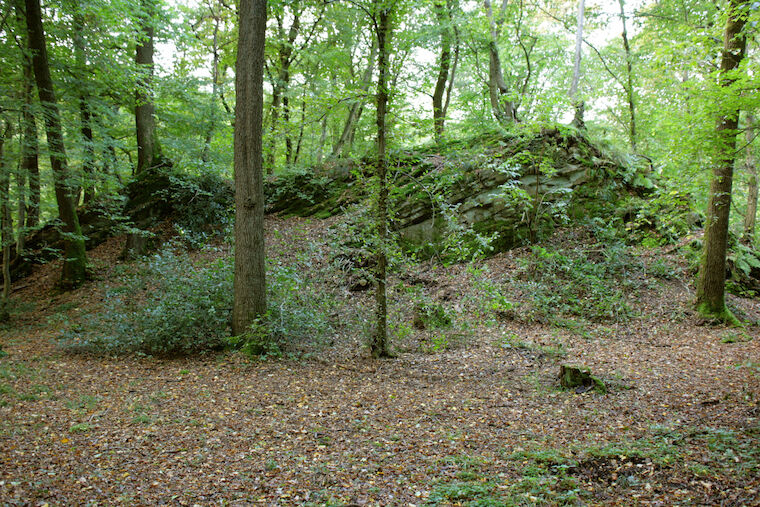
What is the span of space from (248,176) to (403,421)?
448 centimetres

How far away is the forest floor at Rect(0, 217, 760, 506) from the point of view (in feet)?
10.9

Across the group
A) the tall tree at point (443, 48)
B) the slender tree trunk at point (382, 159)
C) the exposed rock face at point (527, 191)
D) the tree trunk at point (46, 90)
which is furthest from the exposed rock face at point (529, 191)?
the tree trunk at point (46, 90)

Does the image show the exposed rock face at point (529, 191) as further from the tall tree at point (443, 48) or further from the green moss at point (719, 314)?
the green moss at point (719, 314)

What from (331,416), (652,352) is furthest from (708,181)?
(331,416)

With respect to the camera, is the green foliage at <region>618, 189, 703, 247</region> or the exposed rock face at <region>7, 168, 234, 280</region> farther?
the exposed rock face at <region>7, 168, 234, 280</region>

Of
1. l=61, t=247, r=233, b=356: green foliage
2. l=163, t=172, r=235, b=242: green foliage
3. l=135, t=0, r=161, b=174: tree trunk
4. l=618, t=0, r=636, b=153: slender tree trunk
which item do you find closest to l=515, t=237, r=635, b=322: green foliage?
l=61, t=247, r=233, b=356: green foliage

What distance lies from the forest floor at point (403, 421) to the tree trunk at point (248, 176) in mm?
883

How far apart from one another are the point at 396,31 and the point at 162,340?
6.29 metres

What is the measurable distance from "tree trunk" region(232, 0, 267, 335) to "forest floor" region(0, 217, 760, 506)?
2.90 ft

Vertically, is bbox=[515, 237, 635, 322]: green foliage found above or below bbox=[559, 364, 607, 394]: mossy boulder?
above

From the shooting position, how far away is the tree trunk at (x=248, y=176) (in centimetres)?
696

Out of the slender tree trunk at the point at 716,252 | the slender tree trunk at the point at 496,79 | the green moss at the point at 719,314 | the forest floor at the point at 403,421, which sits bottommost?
the forest floor at the point at 403,421

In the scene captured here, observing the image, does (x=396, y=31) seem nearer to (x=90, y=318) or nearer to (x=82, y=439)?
(x=82, y=439)

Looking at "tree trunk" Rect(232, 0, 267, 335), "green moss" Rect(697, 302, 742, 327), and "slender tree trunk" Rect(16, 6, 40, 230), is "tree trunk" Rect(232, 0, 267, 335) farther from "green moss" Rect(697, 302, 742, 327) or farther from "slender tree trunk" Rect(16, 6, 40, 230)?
"green moss" Rect(697, 302, 742, 327)
